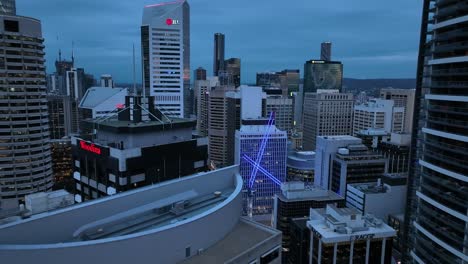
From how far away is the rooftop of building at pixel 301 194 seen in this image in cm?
7262

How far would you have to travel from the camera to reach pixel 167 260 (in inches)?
592

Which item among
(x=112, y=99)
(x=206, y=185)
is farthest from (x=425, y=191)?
(x=112, y=99)

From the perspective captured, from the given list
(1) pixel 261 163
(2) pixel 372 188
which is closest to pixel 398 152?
(2) pixel 372 188

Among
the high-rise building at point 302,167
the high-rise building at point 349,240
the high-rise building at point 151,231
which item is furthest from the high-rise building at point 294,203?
the high-rise building at point 151,231

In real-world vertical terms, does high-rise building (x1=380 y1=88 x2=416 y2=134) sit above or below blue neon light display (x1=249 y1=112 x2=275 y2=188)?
above

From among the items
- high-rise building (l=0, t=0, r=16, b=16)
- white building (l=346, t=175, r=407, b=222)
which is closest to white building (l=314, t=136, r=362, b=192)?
white building (l=346, t=175, r=407, b=222)

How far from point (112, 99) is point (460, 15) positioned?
120m

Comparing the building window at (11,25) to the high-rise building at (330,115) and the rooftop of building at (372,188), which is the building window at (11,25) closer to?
the rooftop of building at (372,188)

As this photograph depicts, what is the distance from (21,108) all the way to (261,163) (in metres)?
64.3

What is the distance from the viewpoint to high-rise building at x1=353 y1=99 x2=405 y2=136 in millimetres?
144875

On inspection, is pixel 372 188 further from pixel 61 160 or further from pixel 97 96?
pixel 97 96

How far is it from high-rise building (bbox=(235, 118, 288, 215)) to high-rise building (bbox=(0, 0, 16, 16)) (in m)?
66.4

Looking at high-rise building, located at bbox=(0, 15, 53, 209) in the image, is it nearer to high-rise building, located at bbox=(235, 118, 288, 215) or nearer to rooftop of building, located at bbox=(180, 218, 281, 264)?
high-rise building, located at bbox=(235, 118, 288, 215)

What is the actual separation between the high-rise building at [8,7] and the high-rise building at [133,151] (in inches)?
2686
